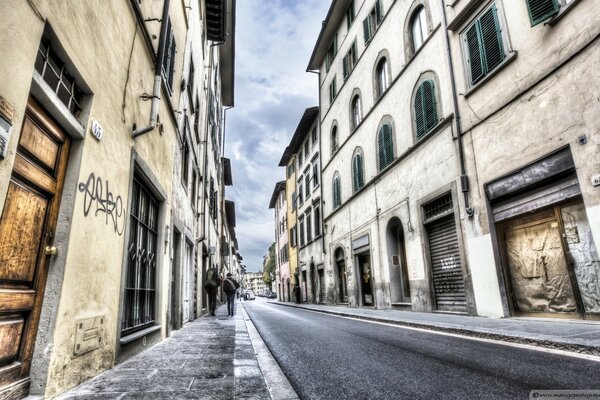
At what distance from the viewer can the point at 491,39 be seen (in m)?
8.98

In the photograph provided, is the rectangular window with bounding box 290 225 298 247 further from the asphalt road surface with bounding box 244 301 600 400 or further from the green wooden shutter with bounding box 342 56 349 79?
the asphalt road surface with bounding box 244 301 600 400

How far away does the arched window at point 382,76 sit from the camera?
1523cm

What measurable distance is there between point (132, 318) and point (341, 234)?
15.1m

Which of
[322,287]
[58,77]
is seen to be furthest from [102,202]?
[322,287]

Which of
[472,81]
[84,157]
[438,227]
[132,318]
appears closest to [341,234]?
[438,227]

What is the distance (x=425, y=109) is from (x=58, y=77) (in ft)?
34.7

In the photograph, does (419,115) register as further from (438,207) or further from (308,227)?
(308,227)

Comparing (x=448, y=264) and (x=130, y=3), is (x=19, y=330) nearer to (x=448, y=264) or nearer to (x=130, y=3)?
(x=130, y=3)

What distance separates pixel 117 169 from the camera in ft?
14.4

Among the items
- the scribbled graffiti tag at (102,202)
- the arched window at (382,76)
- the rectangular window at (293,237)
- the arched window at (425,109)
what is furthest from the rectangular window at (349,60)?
the scribbled graffiti tag at (102,202)

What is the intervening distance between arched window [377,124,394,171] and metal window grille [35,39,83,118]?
11732 mm

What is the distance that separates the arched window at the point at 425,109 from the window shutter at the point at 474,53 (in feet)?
5.64

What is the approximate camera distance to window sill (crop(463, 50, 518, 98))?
817 centimetres

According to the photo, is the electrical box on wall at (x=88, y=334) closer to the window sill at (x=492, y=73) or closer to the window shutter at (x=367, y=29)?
the window sill at (x=492, y=73)
